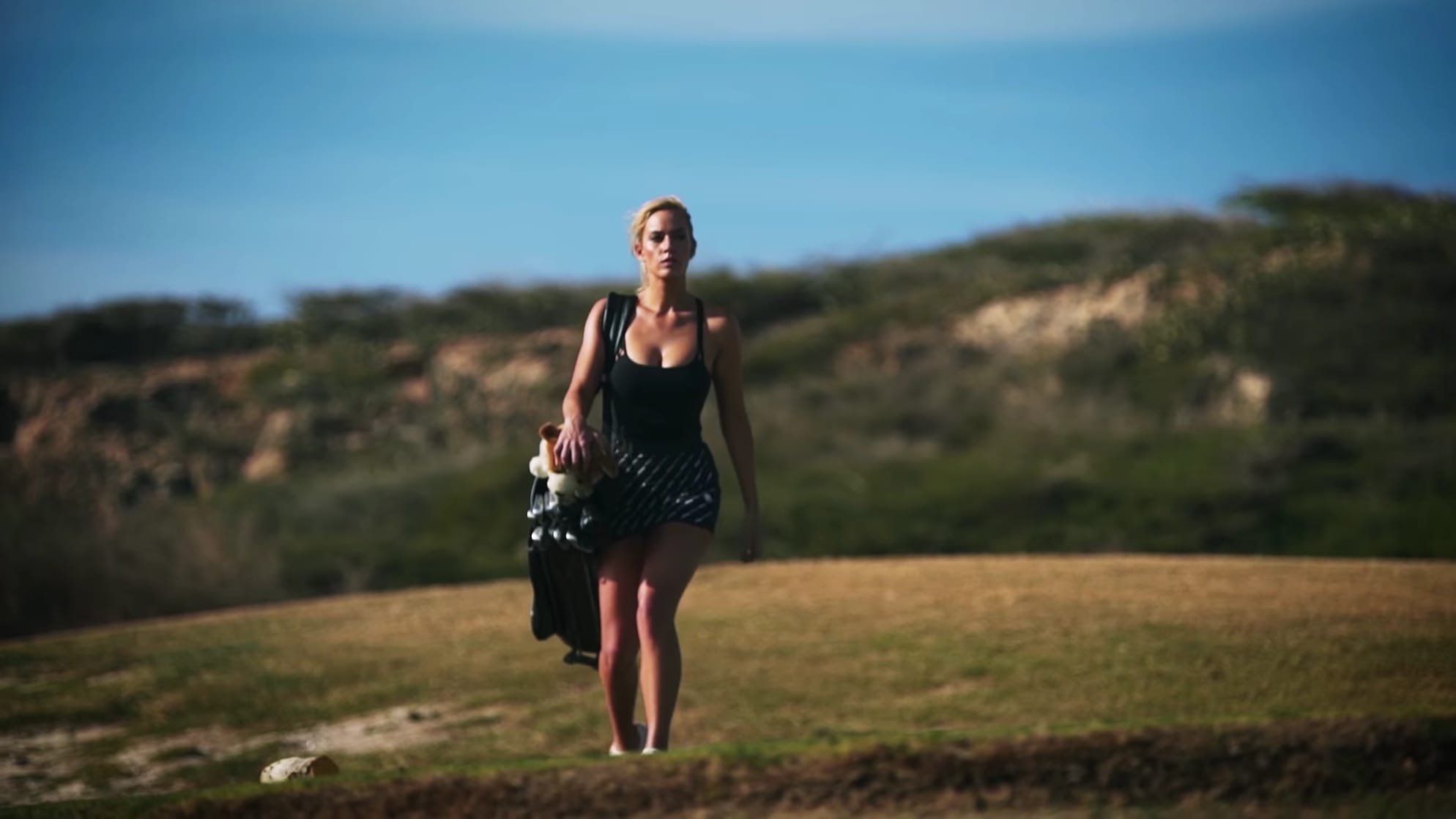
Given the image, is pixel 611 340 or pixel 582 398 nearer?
pixel 582 398

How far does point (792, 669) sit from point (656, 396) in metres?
3.87

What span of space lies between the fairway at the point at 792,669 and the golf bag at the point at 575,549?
117 centimetres

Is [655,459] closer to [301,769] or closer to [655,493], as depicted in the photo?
[655,493]

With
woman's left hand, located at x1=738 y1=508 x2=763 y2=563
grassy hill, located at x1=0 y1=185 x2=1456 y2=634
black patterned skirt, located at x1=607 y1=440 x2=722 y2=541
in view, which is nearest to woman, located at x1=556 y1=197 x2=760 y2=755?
black patterned skirt, located at x1=607 y1=440 x2=722 y2=541

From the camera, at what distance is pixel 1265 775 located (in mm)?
5980

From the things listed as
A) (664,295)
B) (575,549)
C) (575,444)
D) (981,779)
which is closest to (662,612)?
(575,549)

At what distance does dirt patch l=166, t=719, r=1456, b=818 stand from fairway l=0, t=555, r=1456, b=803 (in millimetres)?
1587

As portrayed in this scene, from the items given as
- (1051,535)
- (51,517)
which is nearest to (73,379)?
(51,517)

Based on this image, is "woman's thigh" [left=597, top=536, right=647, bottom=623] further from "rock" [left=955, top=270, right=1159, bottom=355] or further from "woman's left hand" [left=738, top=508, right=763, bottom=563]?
"rock" [left=955, top=270, right=1159, bottom=355]

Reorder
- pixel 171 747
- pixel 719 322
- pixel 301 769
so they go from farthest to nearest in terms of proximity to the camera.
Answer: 1. pixel 171 747
2. pixel 301 769
3. pixel 719 322

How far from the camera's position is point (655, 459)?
21.7 feet

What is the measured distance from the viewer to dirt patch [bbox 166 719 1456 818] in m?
→ 5.89

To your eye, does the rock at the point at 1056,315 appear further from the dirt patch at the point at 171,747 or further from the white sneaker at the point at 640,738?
the white sneaker at the point at 640,738

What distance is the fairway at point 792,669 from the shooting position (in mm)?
9023
